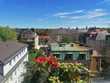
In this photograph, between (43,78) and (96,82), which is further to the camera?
(96,82)

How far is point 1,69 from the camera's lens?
18.4 meters

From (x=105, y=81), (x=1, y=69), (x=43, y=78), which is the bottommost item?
(x=105, y=81)

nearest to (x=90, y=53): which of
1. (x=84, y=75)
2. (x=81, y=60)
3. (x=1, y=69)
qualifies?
(x=81, y=60)

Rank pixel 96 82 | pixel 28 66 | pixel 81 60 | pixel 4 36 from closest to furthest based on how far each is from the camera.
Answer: pixel 28 66, pixel 96 82, pixel 81 60, pixel 4 36

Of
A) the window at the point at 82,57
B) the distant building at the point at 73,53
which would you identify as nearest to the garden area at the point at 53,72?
the distant building at the point at 73,53

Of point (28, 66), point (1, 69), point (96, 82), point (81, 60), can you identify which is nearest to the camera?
point (1, 69)

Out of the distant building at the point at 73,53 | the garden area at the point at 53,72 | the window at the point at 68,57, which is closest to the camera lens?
the garden area at the point at 53,72

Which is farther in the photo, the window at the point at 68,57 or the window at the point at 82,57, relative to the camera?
the window at the point at 68,57

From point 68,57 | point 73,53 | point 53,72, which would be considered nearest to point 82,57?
point 73,53

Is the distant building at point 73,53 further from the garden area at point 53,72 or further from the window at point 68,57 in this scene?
the garden area at point 53,72

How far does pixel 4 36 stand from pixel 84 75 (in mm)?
31152

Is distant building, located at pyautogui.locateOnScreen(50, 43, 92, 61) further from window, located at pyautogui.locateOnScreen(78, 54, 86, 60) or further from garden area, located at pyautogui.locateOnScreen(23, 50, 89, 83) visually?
garden area, located at pyautogui.locateOnScreen(23, 50, 89, 83)

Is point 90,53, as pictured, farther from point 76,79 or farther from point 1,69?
point 1,69

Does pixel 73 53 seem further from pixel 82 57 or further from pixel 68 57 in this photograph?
pixel 82 57
